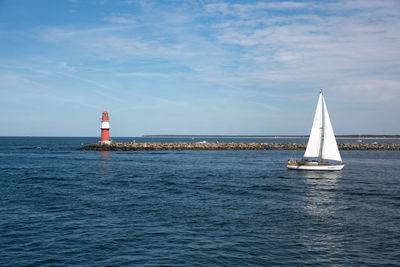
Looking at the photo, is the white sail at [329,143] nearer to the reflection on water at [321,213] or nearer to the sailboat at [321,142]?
A: the sailboat at [321,142]

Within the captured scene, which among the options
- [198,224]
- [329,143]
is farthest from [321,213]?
[329,143]

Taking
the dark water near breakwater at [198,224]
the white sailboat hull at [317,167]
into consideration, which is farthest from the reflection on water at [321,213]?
the white sailboat hull at [317,167]

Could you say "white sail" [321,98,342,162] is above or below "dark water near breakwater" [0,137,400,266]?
above

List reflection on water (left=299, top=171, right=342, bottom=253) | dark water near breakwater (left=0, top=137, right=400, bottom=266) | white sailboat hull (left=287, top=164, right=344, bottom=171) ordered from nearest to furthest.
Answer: dark water near breakwater (left=0, top=137, right=400, bottom=266)
reflection on water (left=299, top=171, right=342, bottom=253)
white sailboat hull (left=287, top=164, right=344, bottom=171)

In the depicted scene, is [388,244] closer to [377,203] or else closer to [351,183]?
[377,203]

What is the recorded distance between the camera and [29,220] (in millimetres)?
18641

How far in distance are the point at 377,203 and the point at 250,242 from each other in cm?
1343

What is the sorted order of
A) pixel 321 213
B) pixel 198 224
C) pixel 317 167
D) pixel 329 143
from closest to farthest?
pixel 198 224 < pixel 321 213 < pixel 317 167 < pixel 329 143

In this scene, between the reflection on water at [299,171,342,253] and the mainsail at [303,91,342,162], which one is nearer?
the reflection on water at [299,171,342,253]

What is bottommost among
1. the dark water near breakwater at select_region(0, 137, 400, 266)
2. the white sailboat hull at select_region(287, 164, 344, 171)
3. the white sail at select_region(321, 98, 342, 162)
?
the dark water near breakwater at select_region(0, 137, 400, 266)

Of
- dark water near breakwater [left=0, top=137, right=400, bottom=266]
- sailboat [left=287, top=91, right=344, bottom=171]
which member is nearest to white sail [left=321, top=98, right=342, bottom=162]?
sailboat [left=287, top=91, right=344, bottom=171]

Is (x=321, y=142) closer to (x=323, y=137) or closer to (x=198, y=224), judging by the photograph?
(x=323, y=137)

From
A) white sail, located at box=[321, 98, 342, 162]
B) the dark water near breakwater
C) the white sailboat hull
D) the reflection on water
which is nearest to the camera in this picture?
the dark water near breakwater

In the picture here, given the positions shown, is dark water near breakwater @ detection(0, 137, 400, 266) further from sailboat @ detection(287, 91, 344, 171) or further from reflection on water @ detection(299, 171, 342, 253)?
sailboat @ detection(287, 91, 344, 171)
